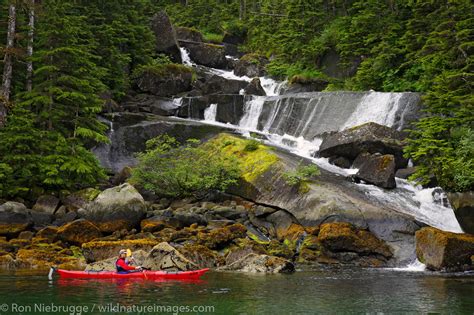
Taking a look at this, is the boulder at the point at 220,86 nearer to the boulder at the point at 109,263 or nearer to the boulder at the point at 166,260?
the boulder at the point at 109,263

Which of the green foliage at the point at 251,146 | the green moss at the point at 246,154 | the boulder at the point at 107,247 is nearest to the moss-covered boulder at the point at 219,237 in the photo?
the boulder at the point at 107,247

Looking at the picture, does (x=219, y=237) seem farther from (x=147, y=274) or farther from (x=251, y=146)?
(x=251, y=146)

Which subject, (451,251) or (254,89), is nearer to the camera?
(451,251)

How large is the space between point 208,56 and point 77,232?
34.5 m

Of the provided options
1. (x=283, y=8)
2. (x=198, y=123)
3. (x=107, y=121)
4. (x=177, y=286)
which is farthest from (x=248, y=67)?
(x=177, y=286)

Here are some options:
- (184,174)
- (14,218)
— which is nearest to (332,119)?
(184,174)

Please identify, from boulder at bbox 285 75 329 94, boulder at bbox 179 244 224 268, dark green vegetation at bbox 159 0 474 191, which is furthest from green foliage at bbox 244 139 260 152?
boulder at bbox 285 75 329 94

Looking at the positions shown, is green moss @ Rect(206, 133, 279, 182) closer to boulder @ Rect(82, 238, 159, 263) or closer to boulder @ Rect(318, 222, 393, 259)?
boulder @ Rect(318, 222, 393, 259)

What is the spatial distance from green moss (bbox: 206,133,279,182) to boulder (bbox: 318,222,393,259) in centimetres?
618

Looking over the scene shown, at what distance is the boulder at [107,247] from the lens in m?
19.0

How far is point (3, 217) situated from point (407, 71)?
27.4 m

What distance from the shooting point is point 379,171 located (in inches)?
995

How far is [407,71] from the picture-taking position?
35.1m

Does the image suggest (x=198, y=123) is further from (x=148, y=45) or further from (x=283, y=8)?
(x=283, y=8)
